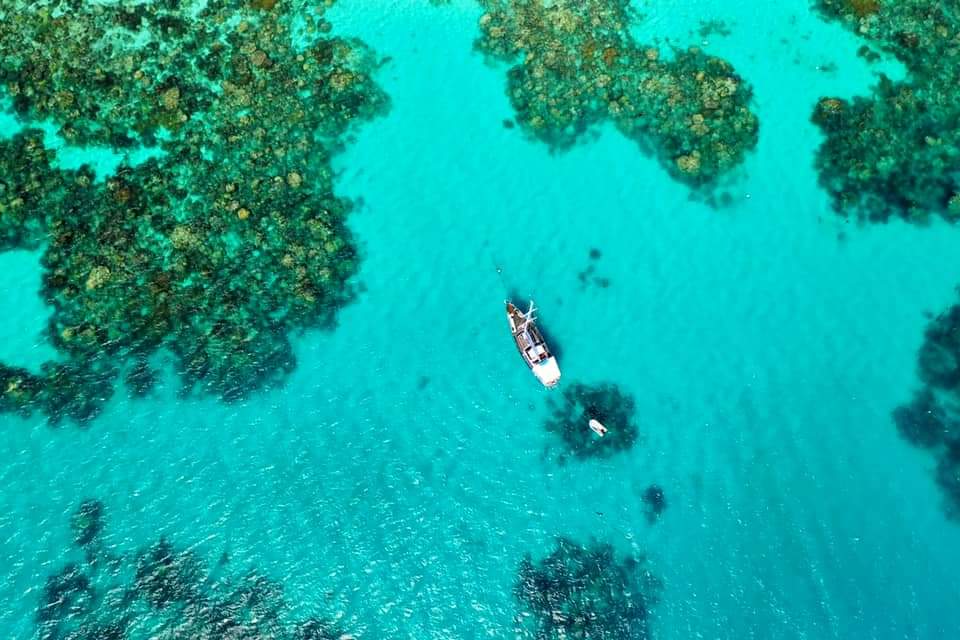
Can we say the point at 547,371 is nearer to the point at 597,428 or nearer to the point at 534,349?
the point at 534,349

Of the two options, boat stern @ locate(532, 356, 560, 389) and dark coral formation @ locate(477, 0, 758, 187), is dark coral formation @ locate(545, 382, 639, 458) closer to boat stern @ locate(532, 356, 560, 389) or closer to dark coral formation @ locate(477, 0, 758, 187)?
boat stern @ locate(532, 356, 560, 389)

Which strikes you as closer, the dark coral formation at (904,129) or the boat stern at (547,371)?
the boat stern at (547,371)

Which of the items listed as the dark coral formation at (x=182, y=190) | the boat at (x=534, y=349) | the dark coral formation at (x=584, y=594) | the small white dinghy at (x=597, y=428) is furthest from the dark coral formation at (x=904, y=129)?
the dark coral formation at (x=182, y=190)

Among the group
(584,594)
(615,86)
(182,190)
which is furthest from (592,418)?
(182,190)

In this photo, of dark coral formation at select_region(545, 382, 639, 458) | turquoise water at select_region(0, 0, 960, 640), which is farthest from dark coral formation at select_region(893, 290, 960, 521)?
dark coral formation at select_region(545, 382, 639, 458)

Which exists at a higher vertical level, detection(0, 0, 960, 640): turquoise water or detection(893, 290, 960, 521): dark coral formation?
detection(0, 0, 960, 640): turquoise water

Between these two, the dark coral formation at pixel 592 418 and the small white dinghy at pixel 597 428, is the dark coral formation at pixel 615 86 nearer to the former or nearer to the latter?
the dark coral formation at pixel 592 418
